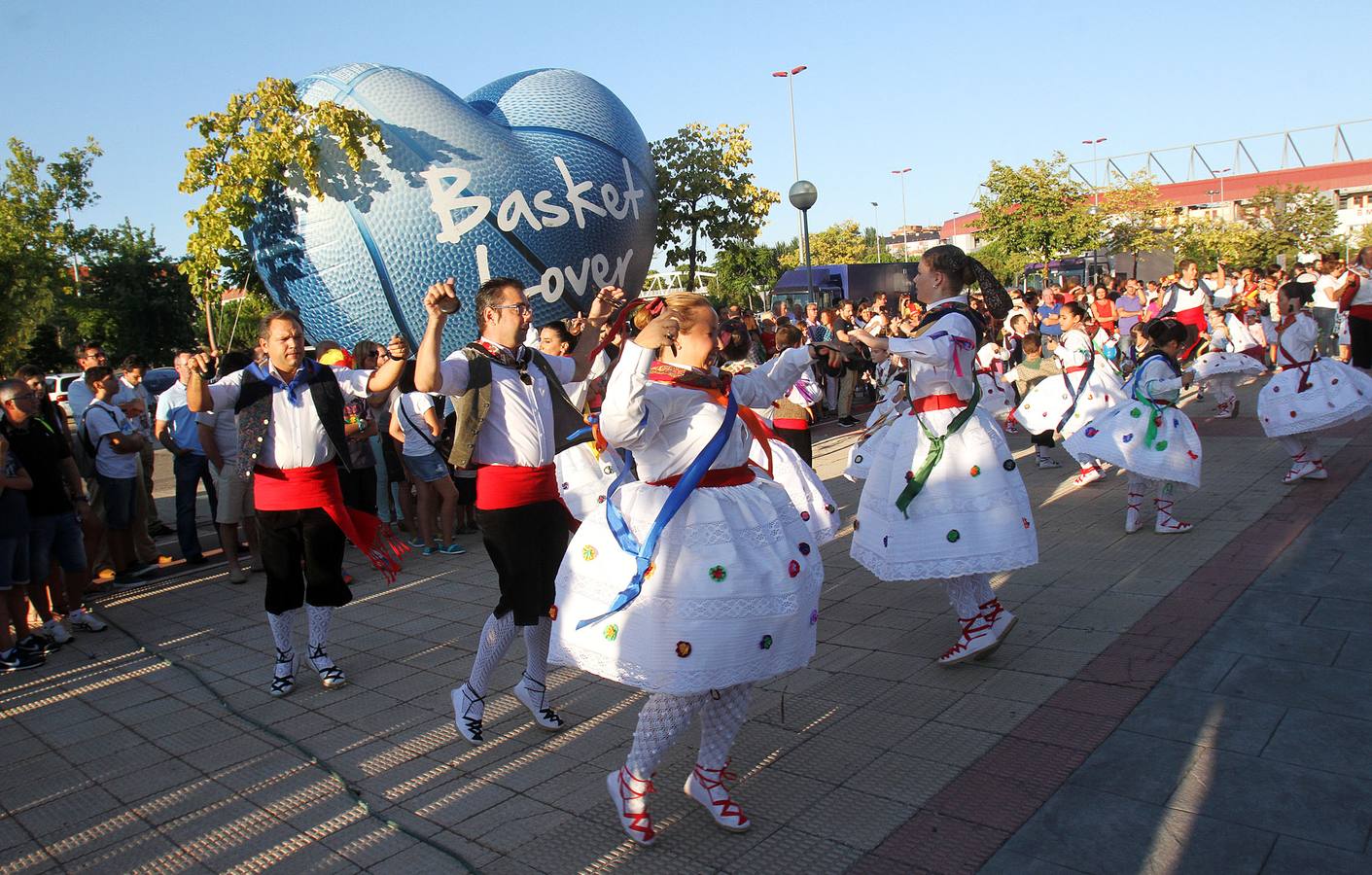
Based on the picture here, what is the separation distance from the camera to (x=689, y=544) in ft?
11.1

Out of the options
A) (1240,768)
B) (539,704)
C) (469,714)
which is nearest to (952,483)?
(1240,768)

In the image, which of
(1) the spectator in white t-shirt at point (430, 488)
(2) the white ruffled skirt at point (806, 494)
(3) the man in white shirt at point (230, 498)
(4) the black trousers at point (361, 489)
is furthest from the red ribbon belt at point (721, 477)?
(3) the man in white shirt at point (230, 498)

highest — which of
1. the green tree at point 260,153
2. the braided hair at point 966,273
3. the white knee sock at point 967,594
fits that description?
the green tree at point 260,153

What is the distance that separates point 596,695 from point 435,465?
4006 mm

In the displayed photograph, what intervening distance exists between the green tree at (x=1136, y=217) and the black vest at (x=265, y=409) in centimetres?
4466

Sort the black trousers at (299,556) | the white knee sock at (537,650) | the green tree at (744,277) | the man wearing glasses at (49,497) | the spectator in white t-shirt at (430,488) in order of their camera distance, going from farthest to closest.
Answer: the green tree at (744,277) < the spectator in white t-shirt at (430,488) < the man wearing glasses at (49,497) < the black trousers at (299,556) < the white knee sock at (537,650)

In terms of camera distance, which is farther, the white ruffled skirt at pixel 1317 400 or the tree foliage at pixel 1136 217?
the tree foliage at pixel 1136 217

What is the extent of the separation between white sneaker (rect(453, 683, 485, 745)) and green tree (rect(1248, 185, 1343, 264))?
4837 centimetres

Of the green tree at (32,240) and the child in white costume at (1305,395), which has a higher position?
the green tree at (32,240)

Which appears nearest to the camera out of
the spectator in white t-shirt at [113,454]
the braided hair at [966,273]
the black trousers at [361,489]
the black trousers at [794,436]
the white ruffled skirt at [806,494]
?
the braided hair at [966,273]

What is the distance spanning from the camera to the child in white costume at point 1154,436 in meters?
7.18

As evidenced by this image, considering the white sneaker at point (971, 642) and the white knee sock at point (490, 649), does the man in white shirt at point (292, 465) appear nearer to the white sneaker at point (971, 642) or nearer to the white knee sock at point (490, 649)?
the white knee sock at point (490, 649)

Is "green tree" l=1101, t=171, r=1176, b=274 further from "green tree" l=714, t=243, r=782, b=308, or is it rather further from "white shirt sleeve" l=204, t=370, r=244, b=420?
"white shirt sleeve" l=204, t=370, r=244, b=420

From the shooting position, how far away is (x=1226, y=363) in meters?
10.4
